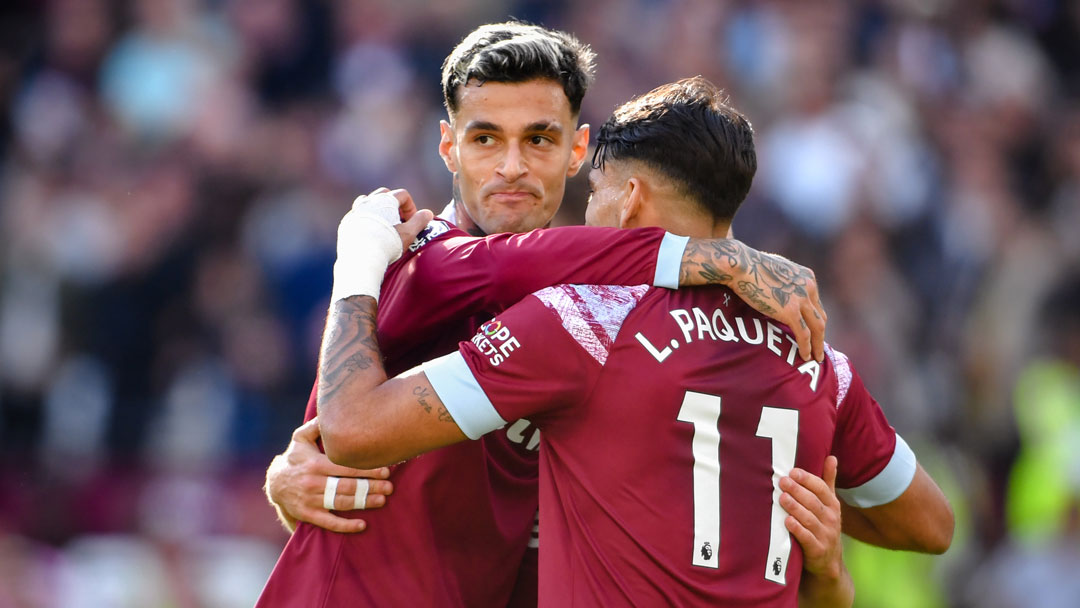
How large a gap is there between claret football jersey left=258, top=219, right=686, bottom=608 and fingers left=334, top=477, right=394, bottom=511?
5 centimetres

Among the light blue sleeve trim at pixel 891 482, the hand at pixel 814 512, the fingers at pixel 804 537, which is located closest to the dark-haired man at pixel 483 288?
the hand at pixel 814 512

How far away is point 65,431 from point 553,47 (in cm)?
588

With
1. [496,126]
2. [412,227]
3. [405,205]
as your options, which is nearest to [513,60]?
[496,126]

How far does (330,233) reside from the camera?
9945 mm

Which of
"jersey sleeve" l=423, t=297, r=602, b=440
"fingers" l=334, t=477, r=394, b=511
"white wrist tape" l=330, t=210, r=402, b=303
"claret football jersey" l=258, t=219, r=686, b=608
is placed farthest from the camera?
"fingers" l=334, t=477, r=394, b=511

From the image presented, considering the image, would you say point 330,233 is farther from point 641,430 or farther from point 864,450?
point 641,430

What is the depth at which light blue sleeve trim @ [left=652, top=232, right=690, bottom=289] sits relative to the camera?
12.0ft

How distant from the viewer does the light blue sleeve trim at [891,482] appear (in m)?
4.22

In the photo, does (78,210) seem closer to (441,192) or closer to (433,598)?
(441,192)

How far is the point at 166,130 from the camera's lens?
10516mm

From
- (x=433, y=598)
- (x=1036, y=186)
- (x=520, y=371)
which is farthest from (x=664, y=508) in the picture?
(x=1036, y=186)

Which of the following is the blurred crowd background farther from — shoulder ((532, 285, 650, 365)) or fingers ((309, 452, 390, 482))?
shoulder ((532, 285, 650, 365))

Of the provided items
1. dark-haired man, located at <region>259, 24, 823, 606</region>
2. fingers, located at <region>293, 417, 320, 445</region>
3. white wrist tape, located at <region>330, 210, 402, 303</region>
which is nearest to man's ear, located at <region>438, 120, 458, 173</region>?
dark-haired man, located at <region>259, 24, 823, 606</region>

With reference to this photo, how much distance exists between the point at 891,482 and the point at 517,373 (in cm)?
137
